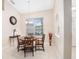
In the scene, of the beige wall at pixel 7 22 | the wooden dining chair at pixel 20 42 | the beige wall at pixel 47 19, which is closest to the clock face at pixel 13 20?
the beige wall at pixel 7 22

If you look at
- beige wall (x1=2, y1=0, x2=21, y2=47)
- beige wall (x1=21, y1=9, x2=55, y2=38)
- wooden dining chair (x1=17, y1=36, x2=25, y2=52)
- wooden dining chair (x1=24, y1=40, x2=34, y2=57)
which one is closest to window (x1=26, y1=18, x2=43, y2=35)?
beige wall (x1=21, y1=9, x2=55, y2=38)

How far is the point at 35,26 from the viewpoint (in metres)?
9.55

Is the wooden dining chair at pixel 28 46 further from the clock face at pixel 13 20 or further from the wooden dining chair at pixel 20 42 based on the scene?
the clock face at pixel 13 20

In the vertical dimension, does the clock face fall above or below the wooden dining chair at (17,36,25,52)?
above

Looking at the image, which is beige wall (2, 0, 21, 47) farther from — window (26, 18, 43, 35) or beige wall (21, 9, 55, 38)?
beige wall (21, 9, 55, 38)

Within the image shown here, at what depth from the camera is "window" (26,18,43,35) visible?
9443 millimetres

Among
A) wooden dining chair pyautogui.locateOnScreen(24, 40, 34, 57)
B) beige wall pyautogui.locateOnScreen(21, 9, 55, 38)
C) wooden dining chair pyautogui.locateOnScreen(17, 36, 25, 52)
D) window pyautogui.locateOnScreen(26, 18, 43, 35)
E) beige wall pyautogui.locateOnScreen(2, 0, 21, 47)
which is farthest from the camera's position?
window pyautogui.locateOnScreen(26, 18, 43, 35)

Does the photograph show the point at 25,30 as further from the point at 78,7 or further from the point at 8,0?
the point at 78,7

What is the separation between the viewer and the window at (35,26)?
9.44 m

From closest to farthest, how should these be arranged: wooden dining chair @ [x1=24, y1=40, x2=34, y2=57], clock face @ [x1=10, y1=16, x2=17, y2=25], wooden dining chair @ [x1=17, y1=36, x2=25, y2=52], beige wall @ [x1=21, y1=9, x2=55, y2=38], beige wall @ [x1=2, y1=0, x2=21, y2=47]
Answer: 1. wooden dining chair @ [x1=24, y1=40, x2=34, y2=57]
2. wooden dining chair @ [x1=17, y1=36, x2=25, y2=52]
3. beige wall @ [x1=2, y1=0, x2=21, y2=47]
4. clock face @ [x1=10, y1=16, x2=17, y2=25]
5. beige wall @ [x1=21, y1=9, x2=55, y2=38]

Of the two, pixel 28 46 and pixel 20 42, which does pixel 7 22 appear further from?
pixel 28 46

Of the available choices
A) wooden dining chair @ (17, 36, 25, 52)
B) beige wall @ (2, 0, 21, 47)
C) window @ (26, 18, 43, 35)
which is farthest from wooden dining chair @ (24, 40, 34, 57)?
window @ (26, 18, 43, 35)

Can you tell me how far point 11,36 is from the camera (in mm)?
7754

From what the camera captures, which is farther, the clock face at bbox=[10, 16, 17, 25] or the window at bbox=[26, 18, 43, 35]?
the window at bbox=[26, 18, 43, 35]
